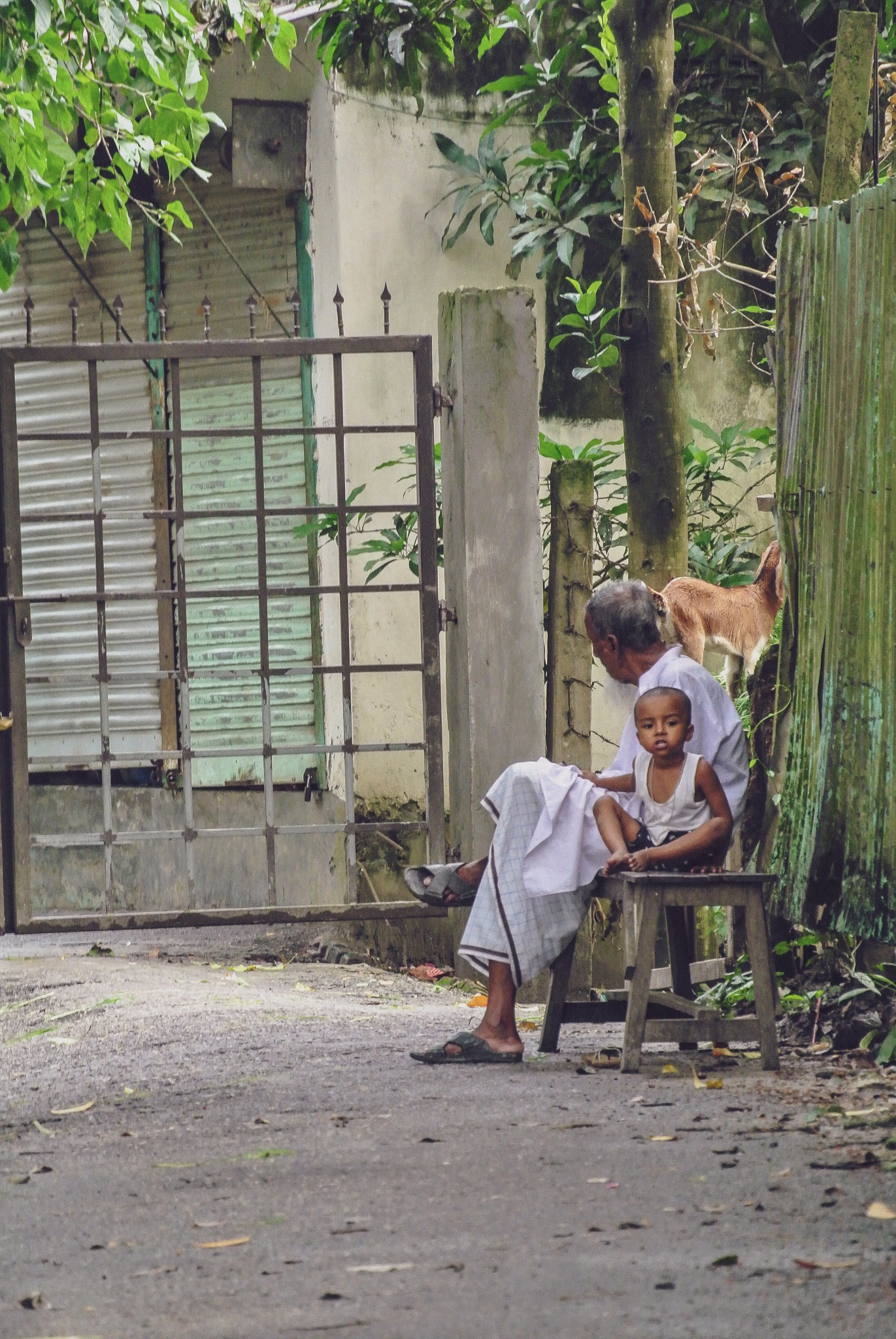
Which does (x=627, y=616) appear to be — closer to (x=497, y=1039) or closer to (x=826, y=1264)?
(x=497, y=1039)

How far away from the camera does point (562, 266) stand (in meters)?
8.07

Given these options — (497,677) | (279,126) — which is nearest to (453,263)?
(279,126)

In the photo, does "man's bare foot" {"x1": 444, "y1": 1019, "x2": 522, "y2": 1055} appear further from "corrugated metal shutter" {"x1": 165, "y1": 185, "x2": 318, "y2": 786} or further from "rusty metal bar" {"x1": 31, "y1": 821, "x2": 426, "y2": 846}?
"corrugated metal shutter" {"x1": 165, "y1": 185, "x2": 318, "y2": 786}

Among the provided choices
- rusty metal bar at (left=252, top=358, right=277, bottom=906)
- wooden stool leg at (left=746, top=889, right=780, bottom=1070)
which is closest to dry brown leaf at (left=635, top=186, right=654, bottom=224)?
rusty metal bar at (left=252, top=358, right=277, bottom=906)

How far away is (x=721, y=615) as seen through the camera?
220 inches

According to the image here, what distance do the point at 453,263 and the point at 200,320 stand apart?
1425mm

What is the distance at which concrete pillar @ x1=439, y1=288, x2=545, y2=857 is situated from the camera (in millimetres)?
5836

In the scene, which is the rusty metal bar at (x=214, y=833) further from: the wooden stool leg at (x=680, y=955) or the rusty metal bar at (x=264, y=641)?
the wooden stool leg at (x=680, y=955)

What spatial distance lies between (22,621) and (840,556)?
300cm

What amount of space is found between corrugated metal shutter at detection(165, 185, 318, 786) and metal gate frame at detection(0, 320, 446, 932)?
2.40 m

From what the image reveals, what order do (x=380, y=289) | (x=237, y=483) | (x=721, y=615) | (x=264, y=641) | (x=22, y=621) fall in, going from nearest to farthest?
(x=721, y=615)
(x=22, y=621)
(x=264, y=641)
(x=380, y=289)
(x=237, y=483)

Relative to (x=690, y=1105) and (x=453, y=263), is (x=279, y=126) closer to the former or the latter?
(x=453, y=263)

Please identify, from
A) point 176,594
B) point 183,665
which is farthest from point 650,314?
point 183,665

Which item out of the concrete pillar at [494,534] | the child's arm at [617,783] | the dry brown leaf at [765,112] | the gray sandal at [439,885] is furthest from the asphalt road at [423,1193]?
the dry brown leaf at [765,112]
